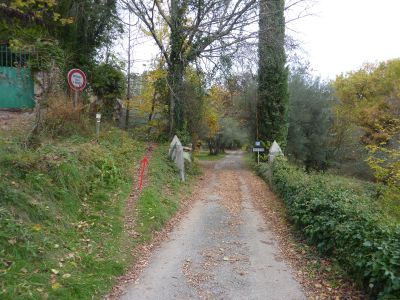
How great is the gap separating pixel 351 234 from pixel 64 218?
470cm

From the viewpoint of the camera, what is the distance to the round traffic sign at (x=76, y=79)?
30.5ft

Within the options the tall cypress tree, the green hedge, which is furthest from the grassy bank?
the tall cypress tree

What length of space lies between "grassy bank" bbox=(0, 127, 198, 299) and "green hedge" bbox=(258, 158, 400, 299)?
3259mm

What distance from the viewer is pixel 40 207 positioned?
557 cm

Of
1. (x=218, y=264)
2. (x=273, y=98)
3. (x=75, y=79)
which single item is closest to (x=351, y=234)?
(x=218, y=264)

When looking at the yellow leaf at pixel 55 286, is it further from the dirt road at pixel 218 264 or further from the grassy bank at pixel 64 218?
the dirt road at pixel 218 264

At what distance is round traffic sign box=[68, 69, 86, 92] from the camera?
30.5 feet

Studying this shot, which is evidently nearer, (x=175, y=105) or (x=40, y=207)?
(x=40, y=207)

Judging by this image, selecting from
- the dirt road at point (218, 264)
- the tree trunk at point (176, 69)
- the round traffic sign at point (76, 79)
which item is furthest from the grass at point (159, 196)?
the round traffic sign at point (76, 79)

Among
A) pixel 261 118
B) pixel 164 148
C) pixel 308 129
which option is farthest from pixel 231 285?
pixel 308 129

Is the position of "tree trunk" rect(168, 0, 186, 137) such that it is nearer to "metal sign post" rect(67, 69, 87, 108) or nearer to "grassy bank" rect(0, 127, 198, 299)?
"metal sign post" rect(67, 69, 87, 108)

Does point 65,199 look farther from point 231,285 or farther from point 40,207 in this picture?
point 231,285

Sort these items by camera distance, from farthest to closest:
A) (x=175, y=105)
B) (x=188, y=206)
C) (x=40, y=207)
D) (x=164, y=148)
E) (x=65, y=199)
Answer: (x=175, y=105) → (x=164, y=148) → (x=188, y=206) → (x=65, y=199) → (x=40, y=207)

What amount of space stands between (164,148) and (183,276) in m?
10.3
